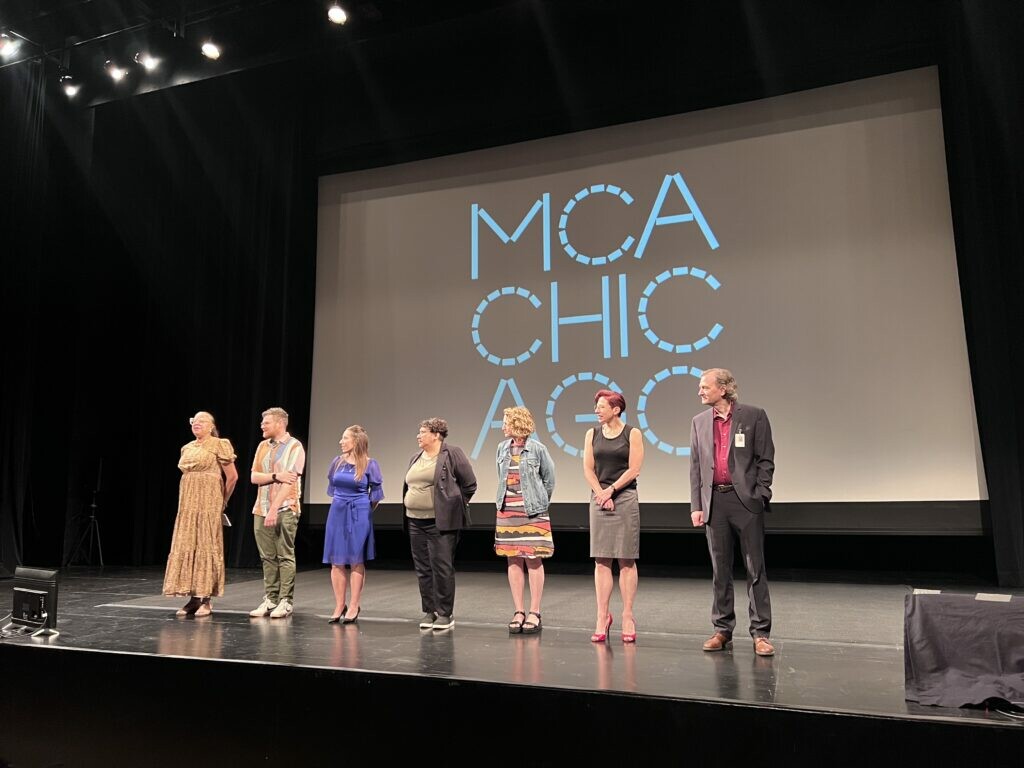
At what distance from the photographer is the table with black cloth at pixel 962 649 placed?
2660 mm

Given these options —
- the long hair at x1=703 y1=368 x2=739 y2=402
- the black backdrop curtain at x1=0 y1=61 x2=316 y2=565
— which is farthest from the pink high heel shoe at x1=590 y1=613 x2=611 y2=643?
the black backdrop curtain at x1=0 y1=61 x2=316 y2=565

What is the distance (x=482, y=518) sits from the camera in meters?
7.44

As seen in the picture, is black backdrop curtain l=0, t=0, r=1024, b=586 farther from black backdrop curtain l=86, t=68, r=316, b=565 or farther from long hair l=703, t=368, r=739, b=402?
long hair l=703, t=368, r=739, b=402

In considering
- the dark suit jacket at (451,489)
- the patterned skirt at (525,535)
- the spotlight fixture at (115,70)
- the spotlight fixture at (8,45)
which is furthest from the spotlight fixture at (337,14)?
the patterned skirt at (525,535)

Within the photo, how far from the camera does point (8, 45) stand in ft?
24.8

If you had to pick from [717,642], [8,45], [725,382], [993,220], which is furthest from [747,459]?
[8,45]

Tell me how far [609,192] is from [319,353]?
353cm

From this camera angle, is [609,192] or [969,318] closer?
[969,318]

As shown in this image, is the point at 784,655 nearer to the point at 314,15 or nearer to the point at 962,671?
the point at 962,671

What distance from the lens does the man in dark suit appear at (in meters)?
3.66

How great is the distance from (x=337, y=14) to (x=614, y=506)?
5195mm

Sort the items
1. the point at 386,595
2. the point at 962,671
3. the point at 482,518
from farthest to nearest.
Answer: the point at 482,518 → the point at 386,595 → the point at 962,671

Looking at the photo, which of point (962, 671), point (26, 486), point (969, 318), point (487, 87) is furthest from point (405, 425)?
point (962, 671)

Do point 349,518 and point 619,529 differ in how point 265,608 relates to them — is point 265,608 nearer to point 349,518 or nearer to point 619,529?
point 349,518
